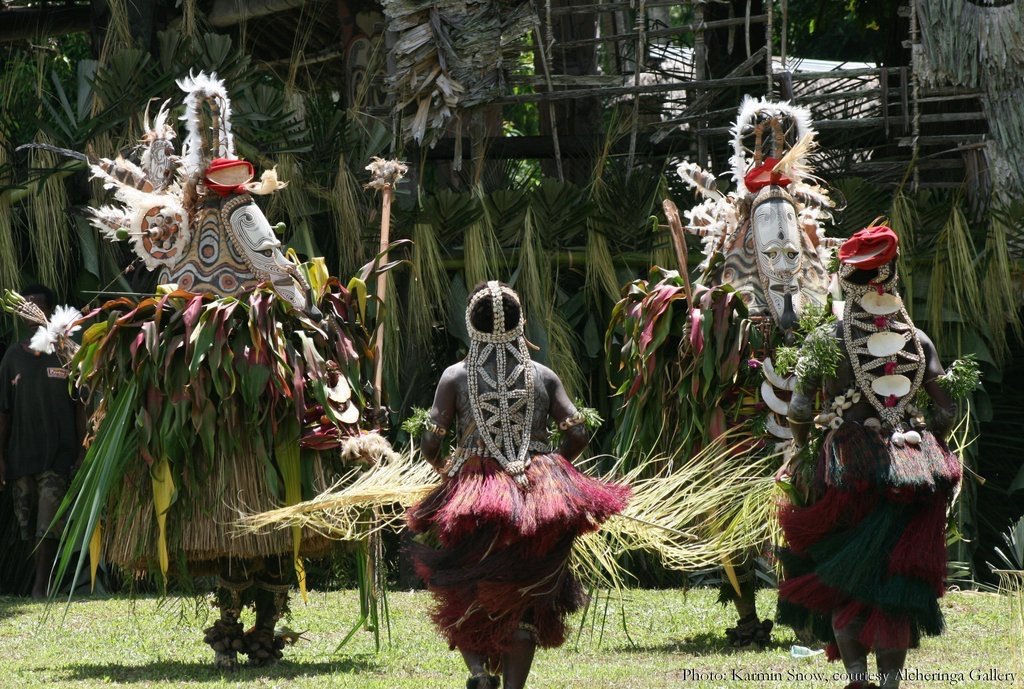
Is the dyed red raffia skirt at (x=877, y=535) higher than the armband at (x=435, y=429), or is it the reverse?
the armband at (x=435, y=429)

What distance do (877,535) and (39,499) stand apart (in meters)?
5.30

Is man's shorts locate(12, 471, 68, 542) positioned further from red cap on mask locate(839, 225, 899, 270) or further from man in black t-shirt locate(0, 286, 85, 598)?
red cap on mask locate(839, 225, 899, 270)

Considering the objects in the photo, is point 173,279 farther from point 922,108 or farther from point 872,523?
point 922,108

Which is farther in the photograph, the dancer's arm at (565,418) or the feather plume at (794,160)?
the feather plume at (794,160)

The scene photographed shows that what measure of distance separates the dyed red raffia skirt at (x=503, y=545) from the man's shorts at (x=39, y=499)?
3.95 meters

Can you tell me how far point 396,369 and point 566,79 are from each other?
2639mm

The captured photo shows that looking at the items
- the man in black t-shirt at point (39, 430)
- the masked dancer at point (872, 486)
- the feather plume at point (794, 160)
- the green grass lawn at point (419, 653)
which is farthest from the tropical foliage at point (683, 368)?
the man in black t-shirt at point (39, 430)

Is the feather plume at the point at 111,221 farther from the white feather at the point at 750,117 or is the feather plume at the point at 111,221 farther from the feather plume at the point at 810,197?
the feather plume at the point at 810,197

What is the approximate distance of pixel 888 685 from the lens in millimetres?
5160

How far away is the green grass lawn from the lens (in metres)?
5.99

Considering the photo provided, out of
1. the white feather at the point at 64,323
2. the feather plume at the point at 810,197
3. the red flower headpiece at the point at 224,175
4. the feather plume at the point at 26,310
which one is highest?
the red flower headpiece at the point at 224,175

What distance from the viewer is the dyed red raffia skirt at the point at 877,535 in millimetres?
5172

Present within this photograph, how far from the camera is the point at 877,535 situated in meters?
5.23

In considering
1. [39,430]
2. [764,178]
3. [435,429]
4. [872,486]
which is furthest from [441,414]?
[39,430]
